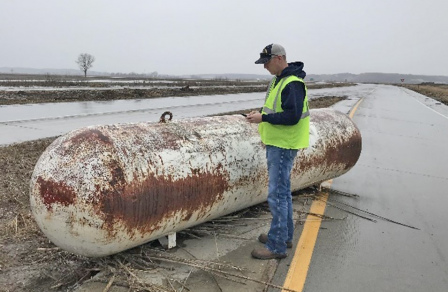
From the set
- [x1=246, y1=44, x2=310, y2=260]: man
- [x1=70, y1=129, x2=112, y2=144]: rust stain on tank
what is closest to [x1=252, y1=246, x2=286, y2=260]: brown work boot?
[x1=246, y1=44, x2=310, y2=260]: man

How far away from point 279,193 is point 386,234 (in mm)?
1566

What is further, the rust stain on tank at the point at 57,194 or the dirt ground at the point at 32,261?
the dirt ground at the point at 32,261

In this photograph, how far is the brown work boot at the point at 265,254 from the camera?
348 cm

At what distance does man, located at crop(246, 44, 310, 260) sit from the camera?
10.8 feet

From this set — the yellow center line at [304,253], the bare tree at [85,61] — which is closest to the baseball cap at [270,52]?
the yellow center line at [304,253]

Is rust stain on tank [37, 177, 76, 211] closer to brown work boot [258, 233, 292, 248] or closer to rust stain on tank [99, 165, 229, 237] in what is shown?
rust stain on tank [99, 165, 229, 237]

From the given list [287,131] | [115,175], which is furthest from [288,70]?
[115,175]

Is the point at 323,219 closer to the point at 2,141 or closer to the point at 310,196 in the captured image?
the point at 310,196

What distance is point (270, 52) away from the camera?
337 centimetres

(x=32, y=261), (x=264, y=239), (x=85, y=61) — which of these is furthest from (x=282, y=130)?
(x=85, y=61)

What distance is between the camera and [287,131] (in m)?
3.45

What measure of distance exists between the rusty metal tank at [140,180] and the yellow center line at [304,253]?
27.1 inches

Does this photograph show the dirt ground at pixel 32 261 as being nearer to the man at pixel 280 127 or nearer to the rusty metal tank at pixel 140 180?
the rusty metal tank at pixel 140 180

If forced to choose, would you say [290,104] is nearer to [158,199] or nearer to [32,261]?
[158,199]
